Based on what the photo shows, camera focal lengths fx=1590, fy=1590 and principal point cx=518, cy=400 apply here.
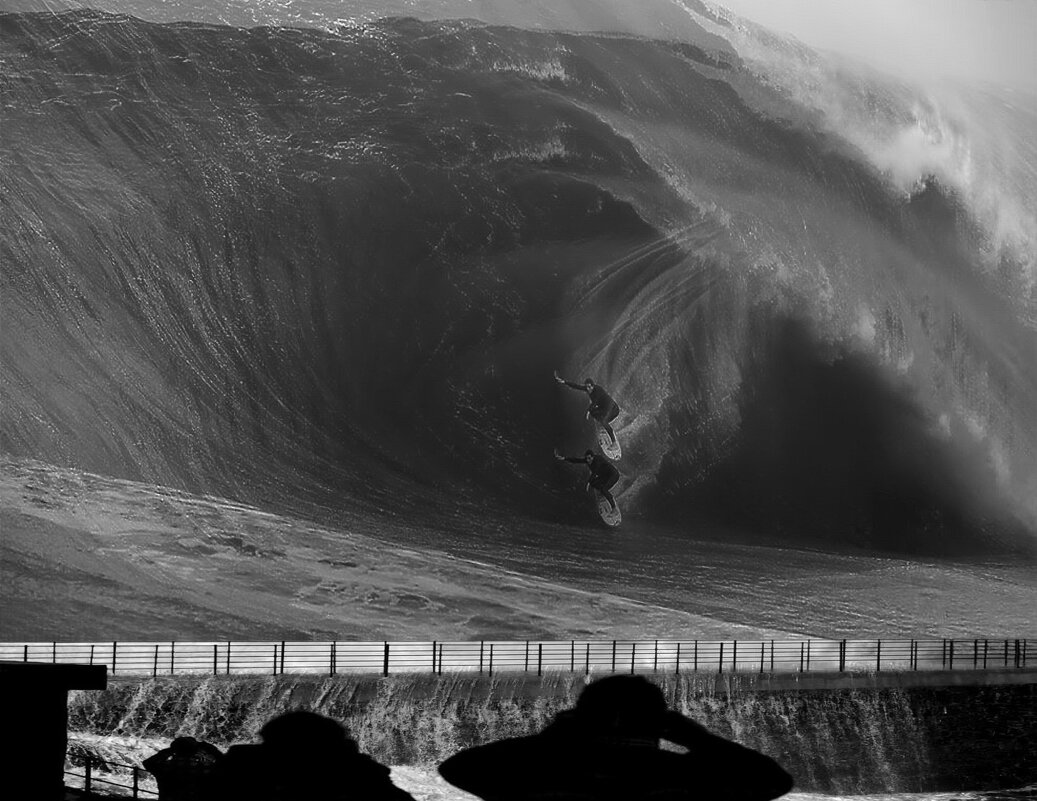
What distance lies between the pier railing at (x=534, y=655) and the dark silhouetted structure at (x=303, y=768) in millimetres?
358

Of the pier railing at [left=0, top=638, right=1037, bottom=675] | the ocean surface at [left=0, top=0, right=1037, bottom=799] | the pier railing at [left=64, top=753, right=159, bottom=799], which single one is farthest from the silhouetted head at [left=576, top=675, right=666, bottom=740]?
the pier railing at [left=64, top=753, right=159, bottom=799]

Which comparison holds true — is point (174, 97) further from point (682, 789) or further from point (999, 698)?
point (999, 698)

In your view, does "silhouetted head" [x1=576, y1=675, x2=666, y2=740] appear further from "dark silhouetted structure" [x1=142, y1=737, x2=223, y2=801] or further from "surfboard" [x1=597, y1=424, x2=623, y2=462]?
"dark silhouetted structure" [x1=142, y1=737, x2=223, y2=801]

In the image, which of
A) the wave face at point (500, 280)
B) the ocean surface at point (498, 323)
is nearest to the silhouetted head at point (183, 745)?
the ocean surface at point (498, 323)

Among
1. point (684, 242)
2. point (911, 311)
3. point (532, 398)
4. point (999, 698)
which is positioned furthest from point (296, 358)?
point (999, 698)

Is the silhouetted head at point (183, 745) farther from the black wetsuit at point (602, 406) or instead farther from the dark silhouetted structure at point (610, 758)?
the black wetsuit at point (602, 406)

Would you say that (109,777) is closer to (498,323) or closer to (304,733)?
(304,733)

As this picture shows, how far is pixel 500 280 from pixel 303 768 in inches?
129

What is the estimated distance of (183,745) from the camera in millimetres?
8766

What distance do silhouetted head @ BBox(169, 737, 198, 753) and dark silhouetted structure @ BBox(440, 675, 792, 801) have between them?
154cm

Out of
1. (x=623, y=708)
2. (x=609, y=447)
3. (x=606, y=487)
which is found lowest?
(x=623, y=708)

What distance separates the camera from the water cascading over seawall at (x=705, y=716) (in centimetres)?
902

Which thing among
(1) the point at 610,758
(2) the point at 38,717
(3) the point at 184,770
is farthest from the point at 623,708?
(2) the point at 38,717

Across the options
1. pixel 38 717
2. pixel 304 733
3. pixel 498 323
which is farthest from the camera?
pixel 498 323
